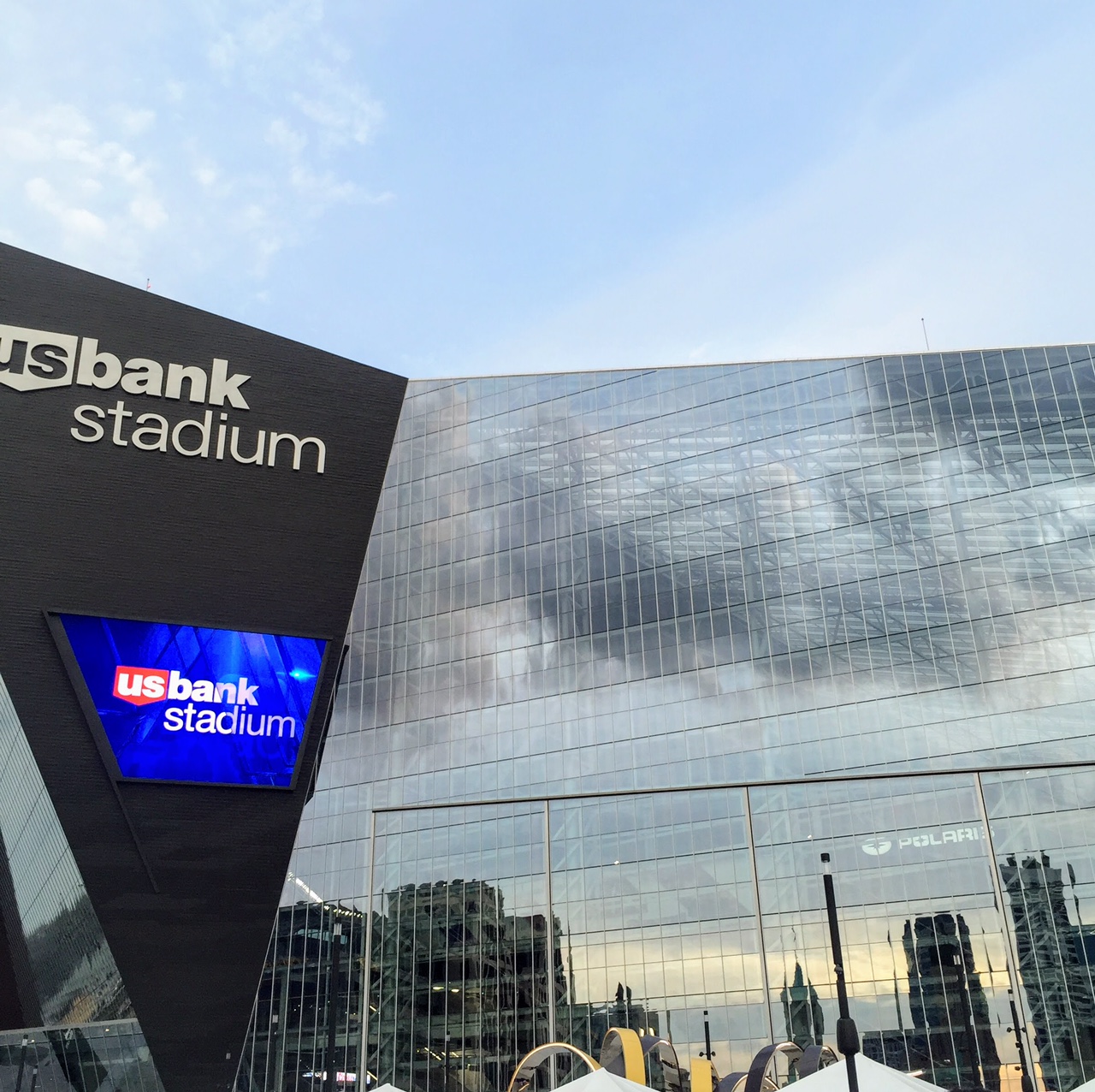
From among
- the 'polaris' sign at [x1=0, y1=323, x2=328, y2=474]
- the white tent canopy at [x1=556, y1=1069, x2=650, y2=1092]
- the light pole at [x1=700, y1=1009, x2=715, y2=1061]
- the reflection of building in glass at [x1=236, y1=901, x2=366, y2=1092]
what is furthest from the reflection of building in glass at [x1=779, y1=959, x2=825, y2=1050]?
the 'polaris' sign at [x1=0, y1=323, x2=328, y2=474]

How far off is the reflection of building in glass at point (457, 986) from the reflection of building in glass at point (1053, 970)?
1770 centimetres

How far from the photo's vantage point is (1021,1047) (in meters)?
41.2

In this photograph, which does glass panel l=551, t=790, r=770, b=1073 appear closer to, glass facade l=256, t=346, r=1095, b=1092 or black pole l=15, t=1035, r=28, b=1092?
glass facade l=256, t=346, r=1095, b=1092

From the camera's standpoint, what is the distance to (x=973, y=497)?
4856 cm

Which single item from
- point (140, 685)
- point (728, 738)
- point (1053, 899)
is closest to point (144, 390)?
point (140, 685)

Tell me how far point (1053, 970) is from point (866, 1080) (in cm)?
2501

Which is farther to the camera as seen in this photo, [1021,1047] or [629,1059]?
[1021,1047]

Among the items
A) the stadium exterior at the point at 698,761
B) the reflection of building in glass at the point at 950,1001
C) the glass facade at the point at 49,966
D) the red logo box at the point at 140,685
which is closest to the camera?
the glass facade at the point at 49,966

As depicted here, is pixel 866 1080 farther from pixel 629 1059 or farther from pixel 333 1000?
pixel 333 1000

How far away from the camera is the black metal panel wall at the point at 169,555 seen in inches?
1642

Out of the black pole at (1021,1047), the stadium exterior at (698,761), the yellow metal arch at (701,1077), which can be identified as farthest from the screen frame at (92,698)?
the black pole at (1021,1047)

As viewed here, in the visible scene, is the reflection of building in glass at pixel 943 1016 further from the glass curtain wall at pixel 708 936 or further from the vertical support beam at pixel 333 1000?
the vertical support beam at pixel 333 1000

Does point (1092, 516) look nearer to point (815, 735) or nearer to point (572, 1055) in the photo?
point (815, 735)

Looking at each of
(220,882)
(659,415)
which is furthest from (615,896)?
(659,415)
